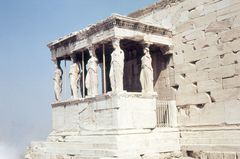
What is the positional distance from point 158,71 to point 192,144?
104 inches

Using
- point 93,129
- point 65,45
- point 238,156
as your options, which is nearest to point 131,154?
point 93,129

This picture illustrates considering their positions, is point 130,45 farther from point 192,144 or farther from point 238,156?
point 238,156

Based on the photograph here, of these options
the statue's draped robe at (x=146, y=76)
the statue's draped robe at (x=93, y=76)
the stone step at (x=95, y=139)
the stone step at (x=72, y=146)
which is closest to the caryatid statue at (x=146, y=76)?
the statue's draped robe at (x=146, y=76)

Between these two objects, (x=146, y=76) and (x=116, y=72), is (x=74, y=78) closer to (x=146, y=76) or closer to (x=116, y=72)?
(x=116, y=72)

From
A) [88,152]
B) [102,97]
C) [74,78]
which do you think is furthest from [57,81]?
[88,152]

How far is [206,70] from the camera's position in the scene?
11.2 meters

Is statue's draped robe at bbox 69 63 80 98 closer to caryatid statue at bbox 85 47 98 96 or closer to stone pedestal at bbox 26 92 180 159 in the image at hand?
stone pedestal at bbox 26 92 180 159

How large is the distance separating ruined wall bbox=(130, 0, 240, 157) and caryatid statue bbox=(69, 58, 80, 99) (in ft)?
9.60

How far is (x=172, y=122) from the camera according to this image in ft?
39.1

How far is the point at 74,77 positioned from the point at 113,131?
9.96 feet

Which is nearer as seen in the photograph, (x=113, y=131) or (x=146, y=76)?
(x=113, y=131)

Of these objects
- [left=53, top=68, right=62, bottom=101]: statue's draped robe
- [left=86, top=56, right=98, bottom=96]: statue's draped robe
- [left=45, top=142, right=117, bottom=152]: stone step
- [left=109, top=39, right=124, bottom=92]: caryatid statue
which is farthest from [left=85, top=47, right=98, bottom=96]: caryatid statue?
[left=53, top=68, right=62, bottom=101]: statue's draped robe

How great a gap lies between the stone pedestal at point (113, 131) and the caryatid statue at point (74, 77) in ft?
1.33

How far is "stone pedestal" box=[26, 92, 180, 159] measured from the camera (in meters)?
10.4
